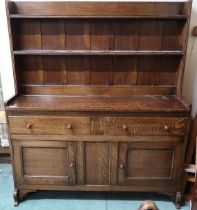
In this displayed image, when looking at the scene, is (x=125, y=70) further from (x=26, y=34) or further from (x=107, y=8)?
(x=26, y=34)

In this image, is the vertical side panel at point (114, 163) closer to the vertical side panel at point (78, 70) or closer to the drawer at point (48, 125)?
the drawer at point (48, 125)

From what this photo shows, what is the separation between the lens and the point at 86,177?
5.96 feet

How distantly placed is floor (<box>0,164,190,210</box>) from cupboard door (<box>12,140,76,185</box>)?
0.66ft

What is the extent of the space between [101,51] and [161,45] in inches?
20.7

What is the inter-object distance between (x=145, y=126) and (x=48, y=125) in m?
0.73

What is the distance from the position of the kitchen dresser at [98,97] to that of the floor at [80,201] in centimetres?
10

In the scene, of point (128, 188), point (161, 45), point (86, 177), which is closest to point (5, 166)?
point (86, 177)

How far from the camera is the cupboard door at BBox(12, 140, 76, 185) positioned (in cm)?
174

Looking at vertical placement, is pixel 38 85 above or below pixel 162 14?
below

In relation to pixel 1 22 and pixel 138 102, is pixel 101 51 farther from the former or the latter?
pixel 1 22

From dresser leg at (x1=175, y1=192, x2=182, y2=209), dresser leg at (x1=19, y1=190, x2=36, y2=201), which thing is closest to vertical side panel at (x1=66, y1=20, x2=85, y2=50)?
dresser leg at (x1=19, y1=190, x2=36, y2=201)

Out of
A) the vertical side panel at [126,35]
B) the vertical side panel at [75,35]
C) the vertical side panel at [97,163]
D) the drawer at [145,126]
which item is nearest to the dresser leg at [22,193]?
the vertical side panel at [97,163]

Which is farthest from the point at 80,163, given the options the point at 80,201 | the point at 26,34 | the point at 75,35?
the point at 26,34

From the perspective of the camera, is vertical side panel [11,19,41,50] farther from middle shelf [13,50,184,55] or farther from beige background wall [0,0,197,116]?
beige background wall [0,0,197,116]
